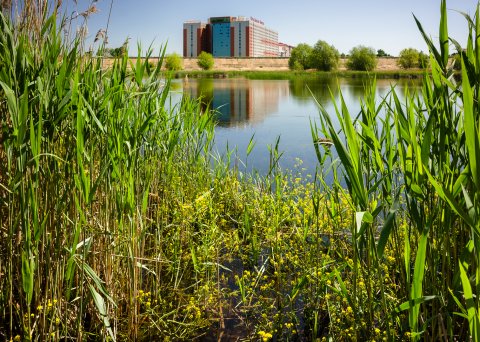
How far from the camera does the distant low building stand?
14512 cm

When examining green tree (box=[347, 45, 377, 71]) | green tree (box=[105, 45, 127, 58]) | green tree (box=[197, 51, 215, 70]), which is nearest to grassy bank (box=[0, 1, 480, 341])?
green tree (box=[105, 45, 127, 58])

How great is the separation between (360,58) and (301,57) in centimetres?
1145

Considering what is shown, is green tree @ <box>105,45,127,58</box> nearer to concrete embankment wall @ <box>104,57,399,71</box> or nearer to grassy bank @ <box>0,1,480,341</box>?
grassy bank @ <box>0,1,480,341</box>

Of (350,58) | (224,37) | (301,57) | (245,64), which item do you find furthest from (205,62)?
(224,37)

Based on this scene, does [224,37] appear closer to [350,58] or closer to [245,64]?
[245,64]

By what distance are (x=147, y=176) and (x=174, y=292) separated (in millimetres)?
767

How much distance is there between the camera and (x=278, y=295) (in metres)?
2.67

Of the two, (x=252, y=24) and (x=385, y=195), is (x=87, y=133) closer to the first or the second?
(x=385, y=195)

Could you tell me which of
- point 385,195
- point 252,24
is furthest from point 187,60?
point 385,195

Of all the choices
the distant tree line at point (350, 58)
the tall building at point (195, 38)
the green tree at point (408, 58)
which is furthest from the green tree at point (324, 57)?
the tall building at point (195, 38)

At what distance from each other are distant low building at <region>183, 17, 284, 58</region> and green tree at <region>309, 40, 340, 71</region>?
262 ft

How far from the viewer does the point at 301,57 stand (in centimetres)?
6956

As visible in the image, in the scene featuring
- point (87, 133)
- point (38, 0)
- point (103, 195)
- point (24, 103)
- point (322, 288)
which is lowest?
point (322, 288)

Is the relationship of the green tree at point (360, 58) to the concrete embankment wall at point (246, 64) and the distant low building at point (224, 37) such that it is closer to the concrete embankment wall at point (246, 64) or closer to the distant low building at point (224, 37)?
the concrete embankment wall at point (246, 64)
